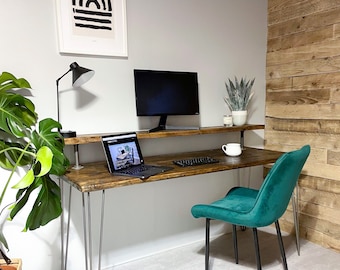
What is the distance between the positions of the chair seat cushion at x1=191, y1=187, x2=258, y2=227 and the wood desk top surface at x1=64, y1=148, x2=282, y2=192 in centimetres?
23

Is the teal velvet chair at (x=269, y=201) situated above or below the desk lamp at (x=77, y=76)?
below

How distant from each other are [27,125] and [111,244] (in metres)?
1.02

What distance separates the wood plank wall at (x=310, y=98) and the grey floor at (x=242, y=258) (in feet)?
0.55

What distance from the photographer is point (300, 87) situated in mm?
2602

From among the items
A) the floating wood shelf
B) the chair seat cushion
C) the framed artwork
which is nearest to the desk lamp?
the floating wood shelf

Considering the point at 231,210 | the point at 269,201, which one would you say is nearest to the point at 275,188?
the point at 269,201

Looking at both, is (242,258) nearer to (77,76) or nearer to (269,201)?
(269,201)

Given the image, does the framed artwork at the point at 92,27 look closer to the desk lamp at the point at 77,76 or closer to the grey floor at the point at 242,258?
the desk lamp at the point at 77,76

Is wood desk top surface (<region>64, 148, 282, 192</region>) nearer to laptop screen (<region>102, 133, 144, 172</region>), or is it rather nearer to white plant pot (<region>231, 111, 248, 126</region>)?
laptop screen (<region>102, 133, 144, 172</region>)

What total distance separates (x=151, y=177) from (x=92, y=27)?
1.05m

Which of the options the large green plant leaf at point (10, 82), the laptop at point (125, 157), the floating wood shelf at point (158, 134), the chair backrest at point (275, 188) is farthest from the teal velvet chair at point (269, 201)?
the large green plant leaf at point (10, 82)

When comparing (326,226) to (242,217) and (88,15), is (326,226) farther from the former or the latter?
(88,15)

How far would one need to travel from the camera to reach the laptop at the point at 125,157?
1.84 m

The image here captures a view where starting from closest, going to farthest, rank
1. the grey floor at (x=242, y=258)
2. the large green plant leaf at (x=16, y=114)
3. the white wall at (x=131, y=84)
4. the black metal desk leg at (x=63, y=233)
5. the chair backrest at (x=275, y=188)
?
1. the large green plant leaf at (x=16, y=114)
2. the chair backrest at (x=275, y=188)
3. the white wall at (x=131, y=84)
4. the black metal desk leg at (x=63, y=233)
5. the grey floor at (x=242, y=258)
